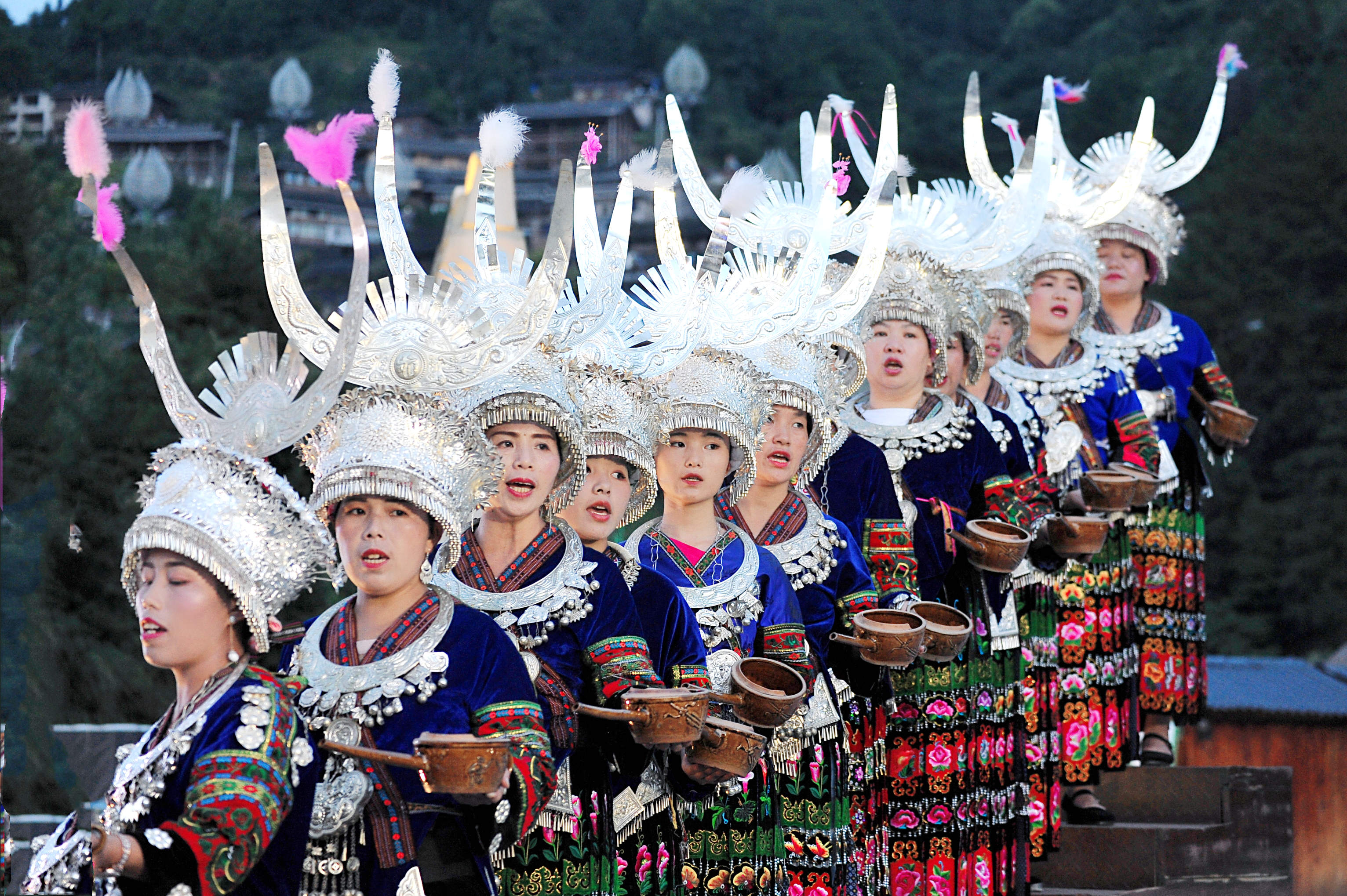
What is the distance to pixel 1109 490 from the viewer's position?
8133 mm

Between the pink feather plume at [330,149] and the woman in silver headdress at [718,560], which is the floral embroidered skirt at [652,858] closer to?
the woman in silver headdress at [718,560]

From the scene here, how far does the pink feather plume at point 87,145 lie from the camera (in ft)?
13.3

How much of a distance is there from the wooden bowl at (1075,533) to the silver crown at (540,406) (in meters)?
2.94

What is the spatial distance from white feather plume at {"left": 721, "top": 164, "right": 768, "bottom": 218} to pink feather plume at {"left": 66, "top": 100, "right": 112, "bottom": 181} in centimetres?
272

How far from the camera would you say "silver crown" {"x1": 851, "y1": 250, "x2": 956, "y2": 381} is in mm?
7293

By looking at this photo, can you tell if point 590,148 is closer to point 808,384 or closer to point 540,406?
point 540,406

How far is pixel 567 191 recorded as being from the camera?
520 cm

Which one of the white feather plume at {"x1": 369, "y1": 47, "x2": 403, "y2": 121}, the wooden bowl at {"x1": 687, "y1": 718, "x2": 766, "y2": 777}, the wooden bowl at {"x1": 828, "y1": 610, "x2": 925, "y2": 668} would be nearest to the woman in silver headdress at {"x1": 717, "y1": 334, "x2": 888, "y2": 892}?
the wooden bowl at {"x1": 828, "y1": 610, "x2": 925, "y2": 668}

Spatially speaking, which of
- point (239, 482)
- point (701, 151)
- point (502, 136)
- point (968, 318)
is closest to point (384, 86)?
point (502, 136)

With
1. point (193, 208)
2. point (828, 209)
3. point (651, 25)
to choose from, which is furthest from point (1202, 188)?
point (828, 209)

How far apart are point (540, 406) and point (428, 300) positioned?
384 mm

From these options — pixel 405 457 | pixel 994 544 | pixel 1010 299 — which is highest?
pixel 1010 299

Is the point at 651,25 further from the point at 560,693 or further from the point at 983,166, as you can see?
the point at 560,693

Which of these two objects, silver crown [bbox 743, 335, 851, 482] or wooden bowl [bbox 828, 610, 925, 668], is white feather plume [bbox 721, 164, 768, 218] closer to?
silver crown [bbox 743, 335, 851, 482]
